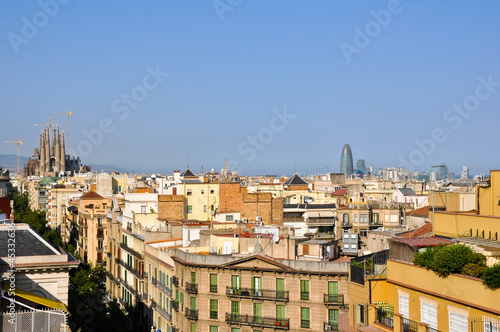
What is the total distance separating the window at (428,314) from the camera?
18000mm

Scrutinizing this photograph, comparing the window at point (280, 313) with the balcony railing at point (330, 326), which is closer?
the balcony railing at point (330, 326)

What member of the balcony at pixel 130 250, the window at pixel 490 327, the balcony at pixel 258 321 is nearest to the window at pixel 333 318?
the balcony at pixel 258 321

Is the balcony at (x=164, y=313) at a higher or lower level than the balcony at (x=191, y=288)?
lower

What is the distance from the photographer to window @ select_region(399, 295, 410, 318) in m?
19.1

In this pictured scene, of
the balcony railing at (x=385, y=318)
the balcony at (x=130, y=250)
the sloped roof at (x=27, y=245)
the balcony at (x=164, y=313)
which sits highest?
the sloped roof at (x=27, y=245)

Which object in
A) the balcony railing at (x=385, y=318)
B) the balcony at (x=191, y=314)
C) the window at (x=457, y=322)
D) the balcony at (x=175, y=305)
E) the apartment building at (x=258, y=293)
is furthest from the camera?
the balcony at (x=175, y=305)

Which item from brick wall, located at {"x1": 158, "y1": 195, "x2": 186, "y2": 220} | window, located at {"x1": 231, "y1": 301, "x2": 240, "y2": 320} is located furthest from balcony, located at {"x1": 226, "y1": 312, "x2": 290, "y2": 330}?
brick wall, located at {"x1": 158, "y1": 195, "x2": 186, "y2": 220}

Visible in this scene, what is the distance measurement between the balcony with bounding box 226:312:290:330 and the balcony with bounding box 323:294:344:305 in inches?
100

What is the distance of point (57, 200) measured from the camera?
4884 inches

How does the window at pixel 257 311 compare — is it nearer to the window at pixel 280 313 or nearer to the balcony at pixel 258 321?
the balcony at pixel 258 321

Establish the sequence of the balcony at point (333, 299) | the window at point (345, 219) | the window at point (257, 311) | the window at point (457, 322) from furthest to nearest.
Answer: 1. the window at point (345, 219)
2. the window at point (257, 311)
3. the balcony at point (333, 299)
4. the window at point (457, 322)

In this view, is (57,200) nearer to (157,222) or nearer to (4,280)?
(157,222)

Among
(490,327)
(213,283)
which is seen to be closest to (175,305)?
(213,283)

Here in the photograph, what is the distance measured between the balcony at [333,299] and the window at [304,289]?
3.42ft
